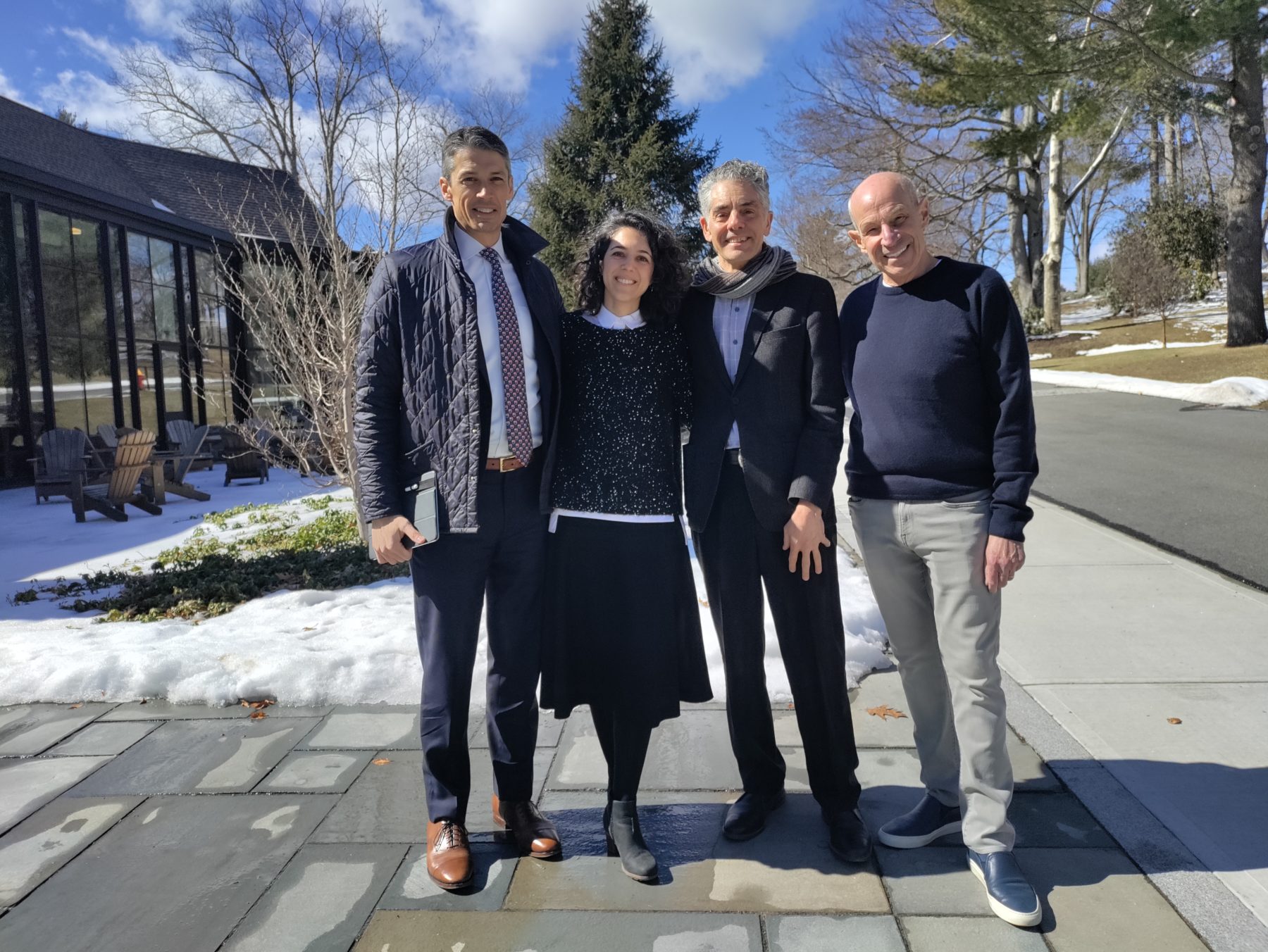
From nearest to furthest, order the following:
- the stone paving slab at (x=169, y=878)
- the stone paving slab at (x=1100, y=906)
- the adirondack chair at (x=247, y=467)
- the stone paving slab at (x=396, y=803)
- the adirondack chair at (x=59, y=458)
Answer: the stone paving slab at (x=1100, y=906), the stone paving slab at (x=169, y=878), the stone paving slab at (x=396, y=803), the adirondack chair at (x=59, y=458), the adirondack chair at (x=247, y=467)

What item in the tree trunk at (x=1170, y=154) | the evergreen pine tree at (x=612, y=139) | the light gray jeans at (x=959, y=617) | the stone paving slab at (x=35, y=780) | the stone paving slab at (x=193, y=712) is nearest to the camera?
the light gray jeans at (x=959, y=617)

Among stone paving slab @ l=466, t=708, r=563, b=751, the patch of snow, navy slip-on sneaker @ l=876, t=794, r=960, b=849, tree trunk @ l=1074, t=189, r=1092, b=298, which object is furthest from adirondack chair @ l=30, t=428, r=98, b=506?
tree trunk @ l=1074, t=189, r=1092, b=298

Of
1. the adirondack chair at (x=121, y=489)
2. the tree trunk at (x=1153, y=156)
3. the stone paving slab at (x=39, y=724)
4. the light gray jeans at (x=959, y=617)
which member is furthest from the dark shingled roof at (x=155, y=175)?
the tree trunk at (x=1153, y=156)

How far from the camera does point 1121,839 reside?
2.59 metres

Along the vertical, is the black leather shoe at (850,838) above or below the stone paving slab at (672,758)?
above

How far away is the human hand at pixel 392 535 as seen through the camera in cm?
246

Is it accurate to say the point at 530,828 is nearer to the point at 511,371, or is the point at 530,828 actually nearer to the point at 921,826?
the point at 921,826

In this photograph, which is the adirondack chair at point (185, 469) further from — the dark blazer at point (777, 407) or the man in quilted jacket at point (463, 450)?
the dark blazer at point (777, 407)

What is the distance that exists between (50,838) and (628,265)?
2500 mm

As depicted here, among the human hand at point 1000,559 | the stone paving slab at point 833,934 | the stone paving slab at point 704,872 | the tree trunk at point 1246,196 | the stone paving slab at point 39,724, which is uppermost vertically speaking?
the tree trunk at point 1246,196

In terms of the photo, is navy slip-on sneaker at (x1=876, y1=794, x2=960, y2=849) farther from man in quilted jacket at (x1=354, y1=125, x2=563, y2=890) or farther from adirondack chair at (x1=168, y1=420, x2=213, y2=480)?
adirondack chair at (x1=168, y1=420, x2=213, y2=480)

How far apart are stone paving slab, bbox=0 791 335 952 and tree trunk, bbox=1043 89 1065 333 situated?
3234 cm

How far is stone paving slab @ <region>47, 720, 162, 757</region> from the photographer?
3.42m

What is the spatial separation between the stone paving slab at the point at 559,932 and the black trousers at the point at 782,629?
57 centimetres
